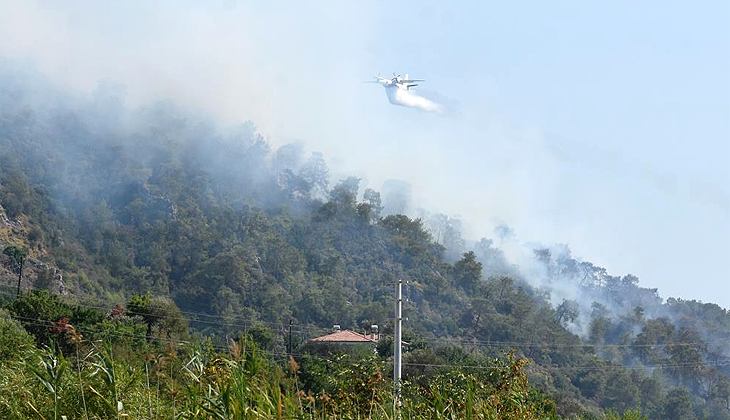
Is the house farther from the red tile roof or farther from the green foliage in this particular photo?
the green foliage

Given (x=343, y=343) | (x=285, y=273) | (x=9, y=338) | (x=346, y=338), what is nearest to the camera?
(x=9, y=338)

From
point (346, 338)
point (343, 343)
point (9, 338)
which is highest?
point (9, 338)

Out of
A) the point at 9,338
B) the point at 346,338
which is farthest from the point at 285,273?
the point at 9,338

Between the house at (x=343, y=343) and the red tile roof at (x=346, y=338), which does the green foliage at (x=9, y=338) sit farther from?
the red tile roof at (x=346, y=338)

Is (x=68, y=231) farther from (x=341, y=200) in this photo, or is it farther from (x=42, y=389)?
(x=42, y=389)

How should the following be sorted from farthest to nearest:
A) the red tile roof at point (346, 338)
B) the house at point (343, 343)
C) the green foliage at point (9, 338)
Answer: the red tile roof at point (346, 338)
the house at point (343, 343)
the green foliage at point (9, 338)

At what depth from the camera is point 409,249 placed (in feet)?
363

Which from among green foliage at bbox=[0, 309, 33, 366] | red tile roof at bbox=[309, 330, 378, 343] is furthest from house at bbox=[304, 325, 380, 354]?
green foliage at bbox=[0, 309, 33, 366]

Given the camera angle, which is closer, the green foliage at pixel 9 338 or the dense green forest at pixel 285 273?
the green foliage at pixel 9 338

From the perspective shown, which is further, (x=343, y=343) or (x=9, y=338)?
(x=343, y=343)

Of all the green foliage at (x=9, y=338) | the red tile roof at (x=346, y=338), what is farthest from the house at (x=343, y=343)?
the green foliage at (x=9, y=338)

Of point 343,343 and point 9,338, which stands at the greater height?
point 9,338

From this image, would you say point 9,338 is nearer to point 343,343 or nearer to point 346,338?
point 343,343

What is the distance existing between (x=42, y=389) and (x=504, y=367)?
9.06 m
